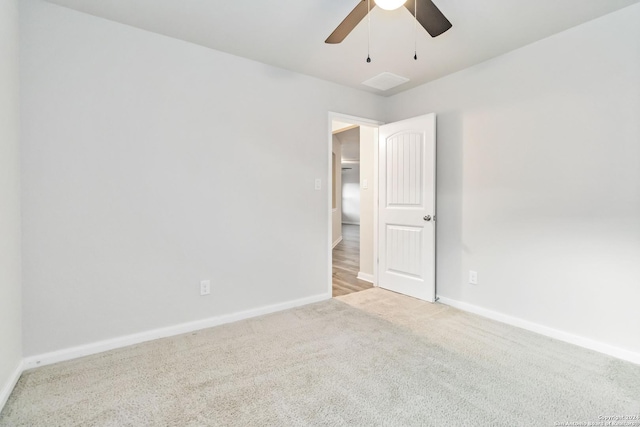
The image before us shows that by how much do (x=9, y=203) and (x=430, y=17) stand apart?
99.9 inches

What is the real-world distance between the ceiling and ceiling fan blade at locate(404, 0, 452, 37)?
305 mm

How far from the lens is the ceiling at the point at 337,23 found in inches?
77.6

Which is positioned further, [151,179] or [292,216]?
[292,216]

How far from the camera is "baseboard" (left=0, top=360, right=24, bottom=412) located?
5.19ft

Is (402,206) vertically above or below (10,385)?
above

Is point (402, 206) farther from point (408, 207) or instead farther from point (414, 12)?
point (414, 12)

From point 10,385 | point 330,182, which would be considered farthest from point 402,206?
point 10,385

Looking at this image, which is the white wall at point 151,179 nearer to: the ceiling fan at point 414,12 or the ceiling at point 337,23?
the ceiling at point 337,23

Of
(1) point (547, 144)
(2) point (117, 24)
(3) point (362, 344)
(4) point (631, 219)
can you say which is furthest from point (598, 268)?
(2) point (117, 24)

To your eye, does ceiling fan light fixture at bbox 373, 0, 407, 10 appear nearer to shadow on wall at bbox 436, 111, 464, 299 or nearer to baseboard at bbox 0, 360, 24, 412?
shadow on wall at bbox 436, 111, 464, 299

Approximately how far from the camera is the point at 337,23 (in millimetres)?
2158

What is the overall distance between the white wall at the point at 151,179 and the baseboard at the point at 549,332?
157 centimetres

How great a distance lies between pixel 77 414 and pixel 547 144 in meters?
3.47

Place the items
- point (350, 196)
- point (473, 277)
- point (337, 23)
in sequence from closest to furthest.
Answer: point (337, 23)
point (473, 277)
point (350, 196)
